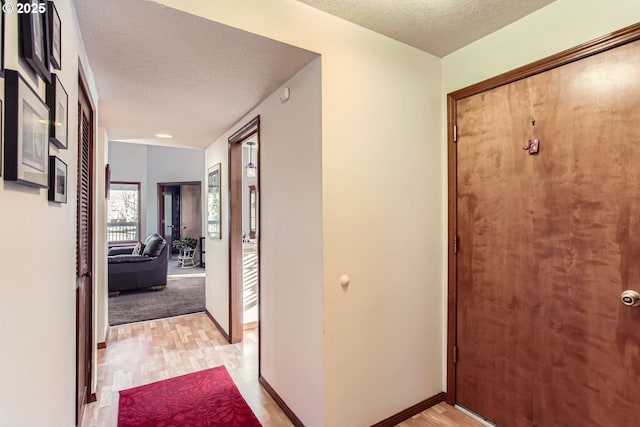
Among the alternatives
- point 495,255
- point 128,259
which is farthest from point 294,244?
point 128,259

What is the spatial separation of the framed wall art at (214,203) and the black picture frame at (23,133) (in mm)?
2852

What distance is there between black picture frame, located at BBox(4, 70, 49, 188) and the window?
9106mm

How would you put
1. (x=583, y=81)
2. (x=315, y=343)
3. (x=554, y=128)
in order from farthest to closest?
(x=315, y=343) → (x=554, y=128) → (x=583, y=81)

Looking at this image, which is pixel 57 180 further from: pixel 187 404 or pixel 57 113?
pixel 187 404

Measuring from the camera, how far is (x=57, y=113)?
3.62 feet

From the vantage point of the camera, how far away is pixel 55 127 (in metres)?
1.08

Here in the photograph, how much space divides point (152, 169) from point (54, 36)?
29.3ft

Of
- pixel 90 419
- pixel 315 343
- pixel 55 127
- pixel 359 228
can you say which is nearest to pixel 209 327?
pixel 90 419

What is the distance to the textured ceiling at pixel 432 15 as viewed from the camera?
5.74 feet

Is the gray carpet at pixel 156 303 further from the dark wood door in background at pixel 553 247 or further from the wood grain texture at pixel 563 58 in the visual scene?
the wood grain texture at pixel 563 58

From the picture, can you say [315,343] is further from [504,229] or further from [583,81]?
[583,81]

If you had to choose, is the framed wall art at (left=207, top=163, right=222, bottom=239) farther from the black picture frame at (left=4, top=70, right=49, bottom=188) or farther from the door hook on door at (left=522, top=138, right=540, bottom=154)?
the door hook on door at (left=522, top=138, right=540, bottom=154)

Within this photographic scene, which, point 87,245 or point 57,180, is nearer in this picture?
point 57,180

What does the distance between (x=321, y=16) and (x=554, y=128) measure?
141 cm
